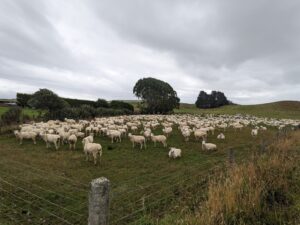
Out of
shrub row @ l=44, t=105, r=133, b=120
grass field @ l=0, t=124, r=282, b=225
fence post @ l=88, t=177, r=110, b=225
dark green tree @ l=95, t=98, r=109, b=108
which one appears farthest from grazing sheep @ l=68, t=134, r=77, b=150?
dark green tree @ l=95, t=98, r=109, b=108

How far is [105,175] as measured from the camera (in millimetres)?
12359

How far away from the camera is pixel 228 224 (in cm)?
533

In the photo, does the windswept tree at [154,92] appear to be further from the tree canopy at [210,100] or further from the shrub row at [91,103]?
the tree canopy at [210,100]

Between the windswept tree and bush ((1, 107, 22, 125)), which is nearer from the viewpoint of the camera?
bush ((1, 107, 22, 125))

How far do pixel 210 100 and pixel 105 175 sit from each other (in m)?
99.4

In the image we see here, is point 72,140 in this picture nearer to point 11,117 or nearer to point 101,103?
point 11,117

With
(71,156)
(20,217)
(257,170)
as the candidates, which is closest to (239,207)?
(257,170)

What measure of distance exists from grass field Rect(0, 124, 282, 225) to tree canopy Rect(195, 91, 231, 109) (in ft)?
293

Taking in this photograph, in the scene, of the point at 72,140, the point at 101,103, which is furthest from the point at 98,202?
the point at 101,103

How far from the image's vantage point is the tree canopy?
354 feet

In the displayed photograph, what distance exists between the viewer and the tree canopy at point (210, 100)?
4247 inches

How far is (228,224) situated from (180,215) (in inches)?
45.5

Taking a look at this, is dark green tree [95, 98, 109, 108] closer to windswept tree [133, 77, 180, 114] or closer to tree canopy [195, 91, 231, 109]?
windswept tree [133, 77, 180, 114]

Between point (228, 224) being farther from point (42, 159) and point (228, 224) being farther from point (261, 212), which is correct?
point (42, 159)
